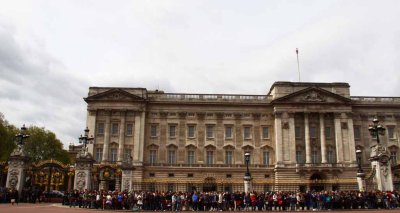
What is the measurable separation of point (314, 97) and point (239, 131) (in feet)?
41.0

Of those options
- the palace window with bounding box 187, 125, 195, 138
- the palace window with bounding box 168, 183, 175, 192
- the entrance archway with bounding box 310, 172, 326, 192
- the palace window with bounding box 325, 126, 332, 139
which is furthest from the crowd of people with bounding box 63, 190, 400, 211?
the palace window with bounding box 325, 126, 332, 139

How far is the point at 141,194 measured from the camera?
2823 cm

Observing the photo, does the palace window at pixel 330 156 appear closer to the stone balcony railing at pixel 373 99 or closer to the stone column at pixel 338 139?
the stone column at pixel 338 139

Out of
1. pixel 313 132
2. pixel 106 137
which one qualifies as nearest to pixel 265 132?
pixel 313 132

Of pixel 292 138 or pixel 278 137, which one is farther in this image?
pixel 292 138

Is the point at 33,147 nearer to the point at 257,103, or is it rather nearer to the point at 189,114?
the point at 189,114

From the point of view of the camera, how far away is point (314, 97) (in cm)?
5784

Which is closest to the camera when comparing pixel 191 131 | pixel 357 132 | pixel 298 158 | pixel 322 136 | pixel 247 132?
pixel 298 158

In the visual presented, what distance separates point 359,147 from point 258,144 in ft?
50.8

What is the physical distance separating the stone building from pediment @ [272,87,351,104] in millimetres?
144

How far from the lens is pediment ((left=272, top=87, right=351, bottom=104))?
2263 inches

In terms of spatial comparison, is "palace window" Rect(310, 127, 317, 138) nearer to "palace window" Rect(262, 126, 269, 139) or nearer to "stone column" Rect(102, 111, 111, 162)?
"palace window" Rect(262, 126, 269, 139)

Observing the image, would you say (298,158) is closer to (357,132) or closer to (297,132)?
(297,132)

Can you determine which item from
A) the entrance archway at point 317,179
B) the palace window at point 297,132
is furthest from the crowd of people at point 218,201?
the palace window at point 297,132
